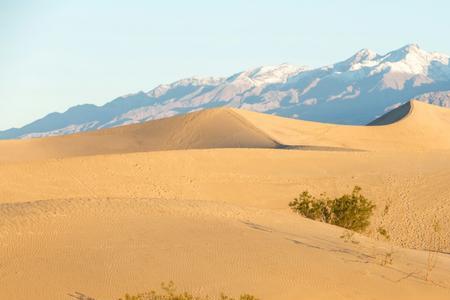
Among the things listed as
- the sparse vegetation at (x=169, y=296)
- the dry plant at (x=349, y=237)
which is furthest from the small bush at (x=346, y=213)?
the sparse vegetation at (x=169, y=296)

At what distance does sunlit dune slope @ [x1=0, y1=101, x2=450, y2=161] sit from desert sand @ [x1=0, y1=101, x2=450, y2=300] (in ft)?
78.6

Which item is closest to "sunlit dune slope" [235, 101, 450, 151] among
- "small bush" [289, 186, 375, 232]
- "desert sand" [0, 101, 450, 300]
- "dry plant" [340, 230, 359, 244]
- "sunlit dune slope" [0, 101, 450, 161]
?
"sunlit dune slope" [0, 101, 450, 161]

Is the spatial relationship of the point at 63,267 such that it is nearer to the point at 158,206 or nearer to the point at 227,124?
the point at 158,206

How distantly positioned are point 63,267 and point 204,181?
2058cm

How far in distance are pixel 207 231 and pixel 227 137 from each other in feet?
154

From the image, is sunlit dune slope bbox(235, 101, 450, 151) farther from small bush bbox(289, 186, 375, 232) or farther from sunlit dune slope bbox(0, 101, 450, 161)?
small bush bbox(289, 186, 375, 232)

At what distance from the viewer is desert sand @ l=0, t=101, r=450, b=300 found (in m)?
11.6

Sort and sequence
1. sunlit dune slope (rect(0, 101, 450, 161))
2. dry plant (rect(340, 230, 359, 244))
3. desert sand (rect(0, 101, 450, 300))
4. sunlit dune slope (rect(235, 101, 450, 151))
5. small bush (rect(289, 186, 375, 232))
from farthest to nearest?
sunlit dune slope (rect(235, 101, 450, 151)) < sunlit dune slope (rect(0, 101, 450, 161)) < small bush (rect(289, 186, 375, 232)) < dry plant (rect(340, 230, 359, 244)) < desert sand (rect(0, 101, 450, 300))

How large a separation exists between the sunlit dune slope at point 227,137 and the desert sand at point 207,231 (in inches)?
943

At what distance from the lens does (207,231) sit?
565 inches

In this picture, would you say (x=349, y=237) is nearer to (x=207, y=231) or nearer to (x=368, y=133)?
(x=207, y=231)

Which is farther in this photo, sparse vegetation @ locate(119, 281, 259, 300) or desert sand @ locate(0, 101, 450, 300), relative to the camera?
desert sand @ locate(0, 101, 450, 300)

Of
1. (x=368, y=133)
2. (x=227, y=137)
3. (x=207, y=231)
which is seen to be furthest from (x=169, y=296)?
(x=368, y=133)

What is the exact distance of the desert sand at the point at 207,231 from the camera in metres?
11.6
